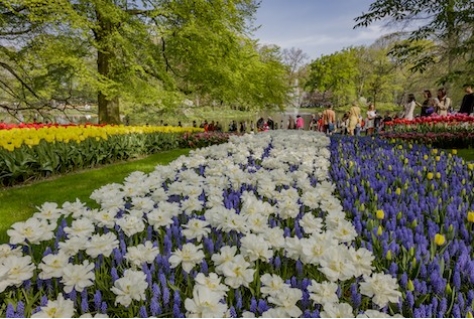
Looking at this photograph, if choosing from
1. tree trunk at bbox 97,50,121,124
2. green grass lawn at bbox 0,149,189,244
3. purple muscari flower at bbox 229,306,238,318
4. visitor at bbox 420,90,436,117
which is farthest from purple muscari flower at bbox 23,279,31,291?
visitor at bbox 420,90,436,117

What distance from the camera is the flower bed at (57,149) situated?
7.61 metres

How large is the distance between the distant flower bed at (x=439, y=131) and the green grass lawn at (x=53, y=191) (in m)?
7.19

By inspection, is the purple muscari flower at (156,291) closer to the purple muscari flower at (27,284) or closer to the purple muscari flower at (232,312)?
the purple muscari flower at (232,312)

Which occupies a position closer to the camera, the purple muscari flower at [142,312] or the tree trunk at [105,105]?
the purple muscari flower at [142,312]

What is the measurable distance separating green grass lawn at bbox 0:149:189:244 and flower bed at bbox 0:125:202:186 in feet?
1.03

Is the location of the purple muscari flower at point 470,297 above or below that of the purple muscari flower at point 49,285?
above

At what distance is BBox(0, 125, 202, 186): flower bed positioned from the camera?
7.61 m

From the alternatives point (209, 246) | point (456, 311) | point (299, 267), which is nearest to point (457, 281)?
point (456, 311)

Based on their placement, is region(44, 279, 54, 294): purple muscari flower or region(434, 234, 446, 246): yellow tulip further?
region(434, 234, 446, 246): yellow tulip

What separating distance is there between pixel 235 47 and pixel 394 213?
47.6 ft

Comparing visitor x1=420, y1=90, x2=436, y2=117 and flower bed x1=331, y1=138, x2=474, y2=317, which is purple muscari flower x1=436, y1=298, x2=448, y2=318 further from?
visitor x1=420, y1=90, x2=436, y2=117

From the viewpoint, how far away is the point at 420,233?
2.76 metres

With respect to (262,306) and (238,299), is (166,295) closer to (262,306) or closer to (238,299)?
(238,299)

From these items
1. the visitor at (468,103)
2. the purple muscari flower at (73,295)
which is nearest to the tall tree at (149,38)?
the visitor at (468,103)
